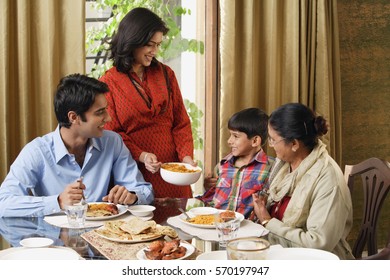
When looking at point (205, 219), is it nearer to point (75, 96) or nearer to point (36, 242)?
point (36, 242)

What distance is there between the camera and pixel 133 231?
1.64 meters

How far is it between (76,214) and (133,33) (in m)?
1.01

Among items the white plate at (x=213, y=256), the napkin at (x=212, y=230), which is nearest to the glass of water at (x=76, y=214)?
the napkin at (x=212, y=230)

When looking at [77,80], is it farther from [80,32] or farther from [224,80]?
[224,80]

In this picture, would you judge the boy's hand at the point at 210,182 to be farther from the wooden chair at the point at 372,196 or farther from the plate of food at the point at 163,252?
the plate of food at the point at 163,252

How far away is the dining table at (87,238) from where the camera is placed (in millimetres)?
1518

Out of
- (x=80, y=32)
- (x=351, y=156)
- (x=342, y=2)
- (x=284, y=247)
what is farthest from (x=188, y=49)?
(x=284, y=247)

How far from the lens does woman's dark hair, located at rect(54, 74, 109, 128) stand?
2213 mm

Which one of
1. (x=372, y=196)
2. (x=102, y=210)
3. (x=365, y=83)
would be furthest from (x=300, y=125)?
(x=365, y=83)

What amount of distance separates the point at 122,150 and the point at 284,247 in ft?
3.19

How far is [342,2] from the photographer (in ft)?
11.3

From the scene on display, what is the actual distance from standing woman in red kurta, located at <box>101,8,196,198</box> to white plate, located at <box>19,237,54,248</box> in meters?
0.89

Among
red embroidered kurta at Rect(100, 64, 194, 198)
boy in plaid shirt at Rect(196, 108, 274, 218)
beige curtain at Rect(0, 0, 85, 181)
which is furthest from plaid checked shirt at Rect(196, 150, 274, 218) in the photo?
beige curtain at Rect(0, 0, 85, 181)

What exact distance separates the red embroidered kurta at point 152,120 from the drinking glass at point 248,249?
1.31 m
